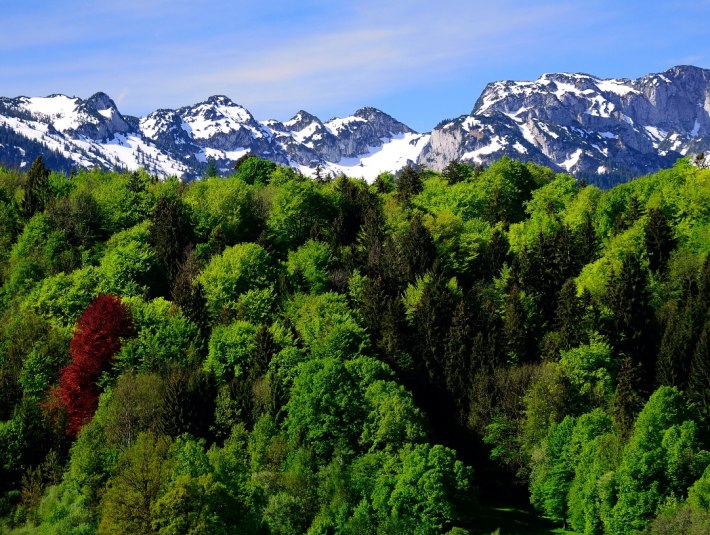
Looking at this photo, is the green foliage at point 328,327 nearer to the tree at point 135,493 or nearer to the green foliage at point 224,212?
the tree at point 135,493

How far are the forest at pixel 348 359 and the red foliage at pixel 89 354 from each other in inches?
8.7

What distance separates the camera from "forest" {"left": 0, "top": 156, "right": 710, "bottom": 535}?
70312 millimetres

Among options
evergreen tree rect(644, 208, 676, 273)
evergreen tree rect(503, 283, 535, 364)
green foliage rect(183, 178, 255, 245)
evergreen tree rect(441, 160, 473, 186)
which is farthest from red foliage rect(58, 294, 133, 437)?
evergreen tree rect(441, 160, 473, 186)

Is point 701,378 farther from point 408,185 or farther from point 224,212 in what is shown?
point 408,185

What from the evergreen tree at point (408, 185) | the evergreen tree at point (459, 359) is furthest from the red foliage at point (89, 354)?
the evergreen tree at point (408, 185)

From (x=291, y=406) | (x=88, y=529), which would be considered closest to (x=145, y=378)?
(x=291, y=406)

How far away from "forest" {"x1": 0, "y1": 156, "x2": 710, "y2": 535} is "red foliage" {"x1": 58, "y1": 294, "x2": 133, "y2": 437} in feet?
0.72

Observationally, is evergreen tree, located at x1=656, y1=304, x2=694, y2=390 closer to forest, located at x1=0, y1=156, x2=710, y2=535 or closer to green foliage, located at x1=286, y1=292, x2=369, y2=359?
forest, located at x1=0, y1=156, x2=710, y2=535

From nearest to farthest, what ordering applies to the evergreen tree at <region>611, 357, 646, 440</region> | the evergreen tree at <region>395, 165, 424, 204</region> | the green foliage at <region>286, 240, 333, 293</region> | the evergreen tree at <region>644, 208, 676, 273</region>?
the evergreen tree at <region>611, 357, 646, 440</region>
the green foliage at <region>286, 240, 333, 293</region>
the evergreen tree at <region>644, 208, 676, 273</region>
the evergreen tree at <region>395, 165, 424, 204</region>

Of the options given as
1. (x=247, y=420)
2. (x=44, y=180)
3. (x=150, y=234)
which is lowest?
(x=247, y=420)

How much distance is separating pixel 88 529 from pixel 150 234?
55158 mm

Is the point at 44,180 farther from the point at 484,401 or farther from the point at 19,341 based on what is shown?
the point at 484,401

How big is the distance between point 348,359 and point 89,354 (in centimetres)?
2512

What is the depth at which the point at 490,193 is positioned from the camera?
139 meters
